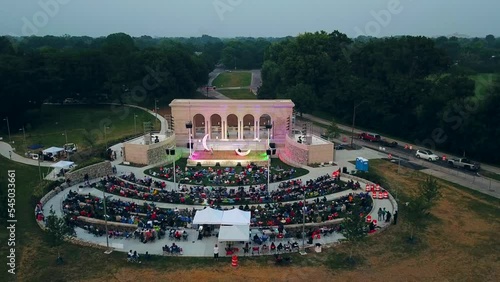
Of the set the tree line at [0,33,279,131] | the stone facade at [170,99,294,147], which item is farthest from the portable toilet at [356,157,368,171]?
the tree line at [0,33,279,131]

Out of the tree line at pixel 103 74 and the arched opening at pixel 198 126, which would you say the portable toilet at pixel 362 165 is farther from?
the tree line at pixel 103 74

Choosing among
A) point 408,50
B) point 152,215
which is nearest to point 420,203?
point 152,215

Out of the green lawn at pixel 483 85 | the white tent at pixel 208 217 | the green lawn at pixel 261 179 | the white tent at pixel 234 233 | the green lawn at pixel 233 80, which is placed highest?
the green lawn at pixel 483 85

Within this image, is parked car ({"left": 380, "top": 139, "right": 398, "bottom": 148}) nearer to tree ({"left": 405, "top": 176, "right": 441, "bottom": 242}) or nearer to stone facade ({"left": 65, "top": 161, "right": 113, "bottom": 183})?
tree ({"left": 405, "top": 176, "right": 441, "bottom": 242})

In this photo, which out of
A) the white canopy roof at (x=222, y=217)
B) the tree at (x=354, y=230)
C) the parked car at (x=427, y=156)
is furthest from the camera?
the parked car at (x=427, y=156)

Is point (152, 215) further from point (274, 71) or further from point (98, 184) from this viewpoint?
point (274, 71)

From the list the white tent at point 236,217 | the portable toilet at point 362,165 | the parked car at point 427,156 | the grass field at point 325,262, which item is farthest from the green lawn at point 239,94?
the grass field at point 325,262

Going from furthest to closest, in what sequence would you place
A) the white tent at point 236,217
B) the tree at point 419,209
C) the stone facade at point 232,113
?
the stone facade at point 232,113, the tree at point 419,209, the white tent at point 236,217
